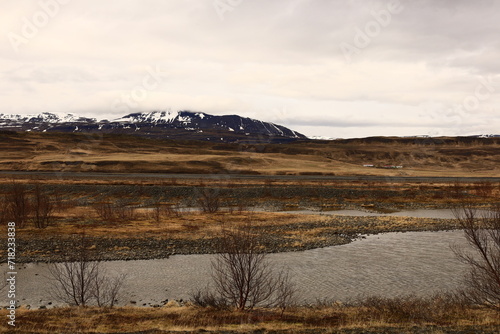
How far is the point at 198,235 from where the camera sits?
3941cm

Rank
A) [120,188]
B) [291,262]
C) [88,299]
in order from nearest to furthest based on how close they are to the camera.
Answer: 1. [88,299]
2. [291,262]
3. [120,188]

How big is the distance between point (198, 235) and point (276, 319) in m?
23.4

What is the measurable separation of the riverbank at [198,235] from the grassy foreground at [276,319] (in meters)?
11.3

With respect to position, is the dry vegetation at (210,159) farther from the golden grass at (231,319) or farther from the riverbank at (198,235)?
the golden grass at (231,319)

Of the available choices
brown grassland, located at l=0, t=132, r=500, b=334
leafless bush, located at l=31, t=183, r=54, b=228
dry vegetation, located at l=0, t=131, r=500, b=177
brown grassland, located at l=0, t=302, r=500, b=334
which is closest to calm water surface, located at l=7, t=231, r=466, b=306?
brown grassland, located at l=0, t=132, r=500, b=334

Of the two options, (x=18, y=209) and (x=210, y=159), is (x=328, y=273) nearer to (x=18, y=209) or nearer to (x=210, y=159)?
(x=18, y=209)

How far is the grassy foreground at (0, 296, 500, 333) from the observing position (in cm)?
1491

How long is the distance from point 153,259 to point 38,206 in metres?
18.8

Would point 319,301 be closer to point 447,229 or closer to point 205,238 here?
point 205,238

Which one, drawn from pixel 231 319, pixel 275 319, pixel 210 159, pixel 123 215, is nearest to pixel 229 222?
pixel 123 215

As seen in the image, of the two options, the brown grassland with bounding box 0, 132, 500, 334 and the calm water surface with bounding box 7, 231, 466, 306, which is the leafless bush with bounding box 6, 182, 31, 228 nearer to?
the brown grassland with bounding box 0, 132, 500, 334

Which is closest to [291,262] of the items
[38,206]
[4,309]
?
[4,309]

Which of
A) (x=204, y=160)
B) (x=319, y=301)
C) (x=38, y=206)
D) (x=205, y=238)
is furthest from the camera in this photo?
(x=204, y=160)

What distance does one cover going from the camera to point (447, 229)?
43719mm
